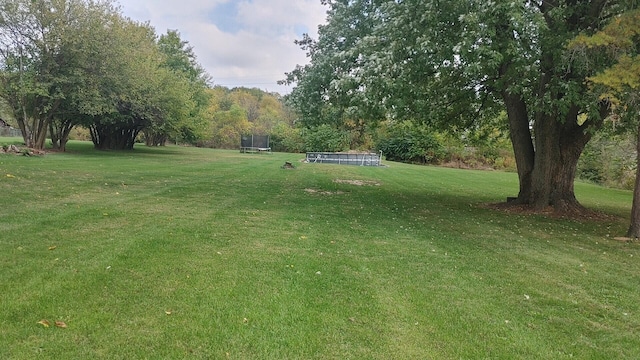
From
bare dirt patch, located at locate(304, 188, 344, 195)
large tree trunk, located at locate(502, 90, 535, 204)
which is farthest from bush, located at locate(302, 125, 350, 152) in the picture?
large tree trunk, located at locate(502, 90, 535, 204)

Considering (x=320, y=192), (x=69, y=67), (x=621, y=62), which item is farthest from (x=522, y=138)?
(x=69, y=67)

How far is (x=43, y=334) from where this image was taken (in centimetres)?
296

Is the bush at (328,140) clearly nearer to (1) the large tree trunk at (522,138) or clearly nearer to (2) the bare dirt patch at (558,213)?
(1) the large tree trunk at (522,138)

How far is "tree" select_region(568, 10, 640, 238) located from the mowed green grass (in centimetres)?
245

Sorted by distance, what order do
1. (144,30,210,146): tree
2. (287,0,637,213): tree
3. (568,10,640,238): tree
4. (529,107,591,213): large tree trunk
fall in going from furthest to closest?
1. (144,30,210,146): tree
2. (529,107,591,213): large tree trunk
3. (287,0,637,213): tree
4. (568,10,640,238): tree

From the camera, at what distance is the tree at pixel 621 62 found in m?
6.39

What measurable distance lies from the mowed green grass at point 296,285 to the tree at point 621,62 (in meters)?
2.45

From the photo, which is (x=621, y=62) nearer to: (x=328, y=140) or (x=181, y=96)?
(x=181, y=96)

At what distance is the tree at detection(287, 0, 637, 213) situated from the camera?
7348 mm

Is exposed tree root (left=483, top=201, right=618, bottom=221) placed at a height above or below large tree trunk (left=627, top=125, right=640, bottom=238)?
below

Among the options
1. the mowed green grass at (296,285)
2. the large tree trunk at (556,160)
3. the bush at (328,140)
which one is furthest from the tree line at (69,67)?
the large tree trunk at (556,160)

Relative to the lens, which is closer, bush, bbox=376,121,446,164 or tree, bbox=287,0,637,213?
tree, bbox=287,0,637,213

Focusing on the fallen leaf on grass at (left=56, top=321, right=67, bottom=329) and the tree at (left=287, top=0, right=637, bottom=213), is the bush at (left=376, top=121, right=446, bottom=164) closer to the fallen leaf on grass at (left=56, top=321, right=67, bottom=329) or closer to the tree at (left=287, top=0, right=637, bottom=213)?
the tree at (left=287, top=0, right=637, bottom=213)

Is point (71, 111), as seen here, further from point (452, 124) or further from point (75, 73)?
point (452, 124)
